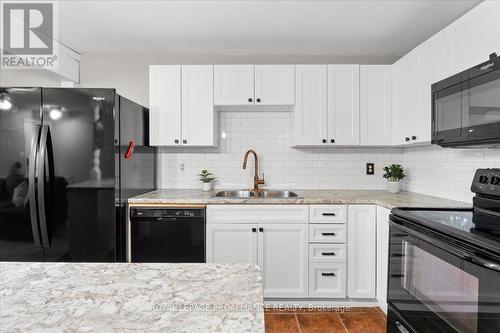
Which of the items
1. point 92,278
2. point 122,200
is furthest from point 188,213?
point 92,278

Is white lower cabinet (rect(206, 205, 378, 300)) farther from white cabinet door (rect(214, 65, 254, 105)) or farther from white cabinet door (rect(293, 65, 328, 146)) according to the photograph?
white cabinet door (rect(214, 65, 254, 105))

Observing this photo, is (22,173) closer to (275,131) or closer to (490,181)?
(275,131)

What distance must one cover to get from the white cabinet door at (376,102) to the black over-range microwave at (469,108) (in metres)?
0.84

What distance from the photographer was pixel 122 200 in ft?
7.66

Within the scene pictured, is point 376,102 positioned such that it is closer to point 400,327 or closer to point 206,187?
point 206,187

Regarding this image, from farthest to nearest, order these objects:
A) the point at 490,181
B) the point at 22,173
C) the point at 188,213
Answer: the point at 188,213 → the point at 22,173 → the point at 490,181

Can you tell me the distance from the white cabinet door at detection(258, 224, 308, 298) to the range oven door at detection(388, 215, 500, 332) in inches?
33.3

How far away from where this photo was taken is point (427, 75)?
2.21 m

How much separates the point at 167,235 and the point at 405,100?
2.32 metres

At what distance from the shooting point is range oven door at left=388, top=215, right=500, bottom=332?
42.1 inches

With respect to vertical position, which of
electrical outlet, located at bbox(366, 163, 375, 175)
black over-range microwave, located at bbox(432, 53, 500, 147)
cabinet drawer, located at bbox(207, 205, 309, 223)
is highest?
black over-range microwave, located at bbox(432, 53, 500, 147)

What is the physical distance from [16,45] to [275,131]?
2.49 m

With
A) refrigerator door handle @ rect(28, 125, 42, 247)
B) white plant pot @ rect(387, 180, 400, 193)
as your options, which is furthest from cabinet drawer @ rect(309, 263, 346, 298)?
refrigerator door handle @ rect(28, 125, 42, 247)

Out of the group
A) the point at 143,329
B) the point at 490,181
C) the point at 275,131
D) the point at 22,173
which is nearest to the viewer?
the point at 143,329
